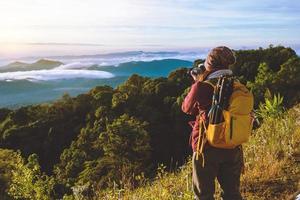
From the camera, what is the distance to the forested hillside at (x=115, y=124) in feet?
142

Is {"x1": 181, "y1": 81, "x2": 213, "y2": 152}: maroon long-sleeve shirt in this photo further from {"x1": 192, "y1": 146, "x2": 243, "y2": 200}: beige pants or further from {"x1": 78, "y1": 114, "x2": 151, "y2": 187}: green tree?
{"x1": 78, "y1": 114, "x2": 151, "y2": 187}: green tree

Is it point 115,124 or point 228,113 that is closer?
point 228,113

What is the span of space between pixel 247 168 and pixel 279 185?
766 millimetres

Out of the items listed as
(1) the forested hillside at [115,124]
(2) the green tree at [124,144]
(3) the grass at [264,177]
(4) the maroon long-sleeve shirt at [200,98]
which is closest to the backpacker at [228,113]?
(4) the maroon long-sleeve shirt at [200,98]

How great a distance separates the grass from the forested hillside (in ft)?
96.6

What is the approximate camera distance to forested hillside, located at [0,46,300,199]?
142 ft

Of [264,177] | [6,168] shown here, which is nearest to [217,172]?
[264,177]

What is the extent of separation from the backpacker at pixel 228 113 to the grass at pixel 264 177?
1267mm

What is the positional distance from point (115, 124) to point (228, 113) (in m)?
40.0

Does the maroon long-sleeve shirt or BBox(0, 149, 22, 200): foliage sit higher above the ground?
the maroon long-sleeve shirt

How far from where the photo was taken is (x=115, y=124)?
145 feet

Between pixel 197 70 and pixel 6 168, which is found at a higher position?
pixel 197 70

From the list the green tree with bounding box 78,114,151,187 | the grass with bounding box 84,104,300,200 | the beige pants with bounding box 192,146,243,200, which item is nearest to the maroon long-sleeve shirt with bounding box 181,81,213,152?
the beige pants with bounding box 192,146,243,200

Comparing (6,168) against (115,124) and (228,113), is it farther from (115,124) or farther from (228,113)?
(228,113)
